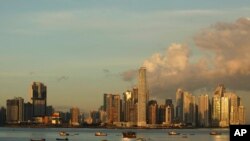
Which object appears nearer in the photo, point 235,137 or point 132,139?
point 235,137

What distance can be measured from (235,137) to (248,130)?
246 millimetres

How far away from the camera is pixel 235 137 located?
36.7ft

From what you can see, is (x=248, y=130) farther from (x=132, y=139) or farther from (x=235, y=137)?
(x=132, y=139)

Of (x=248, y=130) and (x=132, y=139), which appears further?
(x=132, y=139)

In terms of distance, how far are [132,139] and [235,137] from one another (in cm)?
18639

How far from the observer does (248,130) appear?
11.2m

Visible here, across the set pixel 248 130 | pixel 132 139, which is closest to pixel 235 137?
pixel 248 130

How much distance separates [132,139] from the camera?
7741 inches

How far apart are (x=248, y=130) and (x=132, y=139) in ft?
611
